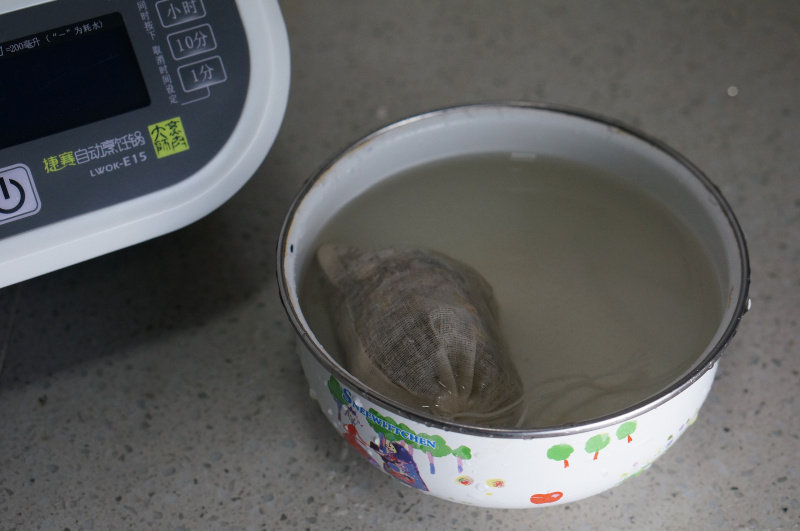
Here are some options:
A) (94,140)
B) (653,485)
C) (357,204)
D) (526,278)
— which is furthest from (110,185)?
(653,485)

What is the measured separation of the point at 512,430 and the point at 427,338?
11 cm

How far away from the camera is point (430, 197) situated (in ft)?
2.17

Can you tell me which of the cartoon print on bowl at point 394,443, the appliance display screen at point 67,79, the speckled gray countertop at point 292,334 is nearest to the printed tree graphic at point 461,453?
the cartoon print on bowl at point 394,443

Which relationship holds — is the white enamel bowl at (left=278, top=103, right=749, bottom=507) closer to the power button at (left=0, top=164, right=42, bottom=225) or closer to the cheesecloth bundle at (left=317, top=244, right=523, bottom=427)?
the cheesecloth bundle at (left=317, top=244, right=523, bottom=427)

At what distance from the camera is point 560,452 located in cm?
45

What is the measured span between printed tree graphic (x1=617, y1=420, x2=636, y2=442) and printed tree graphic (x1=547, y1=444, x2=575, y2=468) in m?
0.03

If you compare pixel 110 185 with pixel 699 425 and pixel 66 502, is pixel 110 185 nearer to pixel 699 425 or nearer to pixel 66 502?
pixel 66 502

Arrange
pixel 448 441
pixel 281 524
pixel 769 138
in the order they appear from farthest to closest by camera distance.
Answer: pixel 769 138
pixel 281 524
pixel 448 441

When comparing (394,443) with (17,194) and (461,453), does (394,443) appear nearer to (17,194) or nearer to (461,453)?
(461,453)

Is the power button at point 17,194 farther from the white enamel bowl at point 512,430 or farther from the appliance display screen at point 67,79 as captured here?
the white enamel bowl at point 512,430

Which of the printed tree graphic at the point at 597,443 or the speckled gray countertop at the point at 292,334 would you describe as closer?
the printed tree graphic at the point at 597,443

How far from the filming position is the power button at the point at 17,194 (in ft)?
1.70

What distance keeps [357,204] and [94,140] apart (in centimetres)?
20

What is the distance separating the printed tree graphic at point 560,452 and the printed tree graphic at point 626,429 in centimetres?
3
